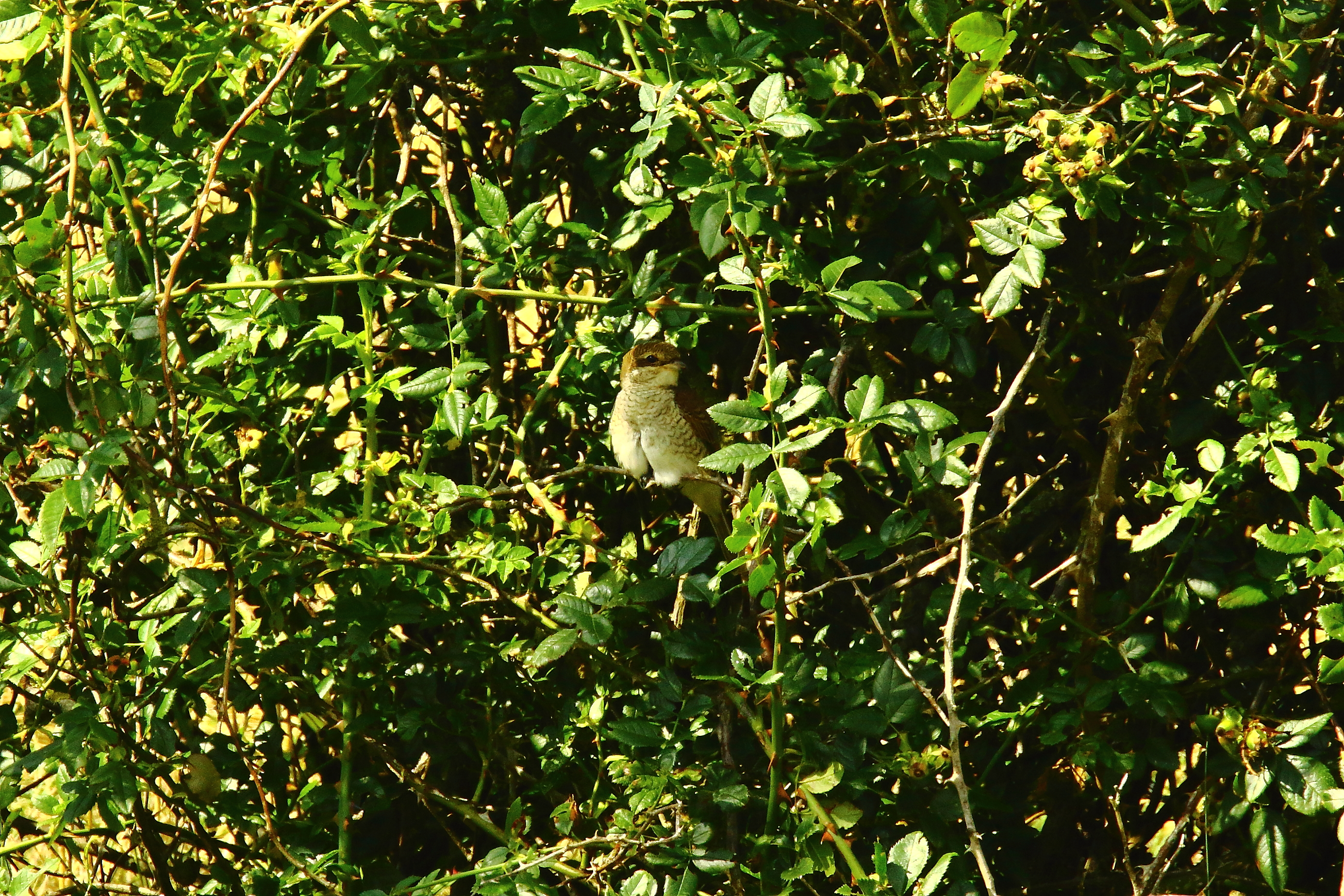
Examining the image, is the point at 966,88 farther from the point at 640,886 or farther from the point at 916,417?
the point at 640,886

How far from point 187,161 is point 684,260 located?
2.99 feet

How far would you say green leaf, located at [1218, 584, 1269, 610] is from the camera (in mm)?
1890

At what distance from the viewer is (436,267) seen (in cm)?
254

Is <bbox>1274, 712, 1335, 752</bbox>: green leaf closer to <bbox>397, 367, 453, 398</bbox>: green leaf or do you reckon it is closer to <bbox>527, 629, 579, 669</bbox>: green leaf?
<bbox>527, 629, 579, 669</bbox>: green leaf

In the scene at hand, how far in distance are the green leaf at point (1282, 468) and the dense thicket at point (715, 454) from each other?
0.12ft

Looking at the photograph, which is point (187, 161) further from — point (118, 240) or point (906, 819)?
point (906, 819)

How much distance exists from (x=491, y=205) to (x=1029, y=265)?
867mm

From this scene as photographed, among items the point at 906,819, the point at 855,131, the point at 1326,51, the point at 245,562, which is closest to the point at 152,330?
the point at 245,562

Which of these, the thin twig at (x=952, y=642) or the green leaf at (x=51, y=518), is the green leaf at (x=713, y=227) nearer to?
the thin twig at (x=952, y=642)

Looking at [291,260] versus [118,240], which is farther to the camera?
[291,260]

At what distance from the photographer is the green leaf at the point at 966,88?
1507 mm

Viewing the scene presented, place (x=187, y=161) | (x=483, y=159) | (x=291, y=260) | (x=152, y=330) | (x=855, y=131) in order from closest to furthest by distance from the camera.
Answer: (x=152, y=330)
(x=855, y=131)
(x=187, y=161)
(x=291, y=260)
(x=483, y=159)

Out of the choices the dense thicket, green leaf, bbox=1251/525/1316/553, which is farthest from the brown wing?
green leaf, bbox=1251/525/1316/553

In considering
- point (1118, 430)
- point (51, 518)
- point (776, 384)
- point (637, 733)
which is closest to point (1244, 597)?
point (1118, 430)
